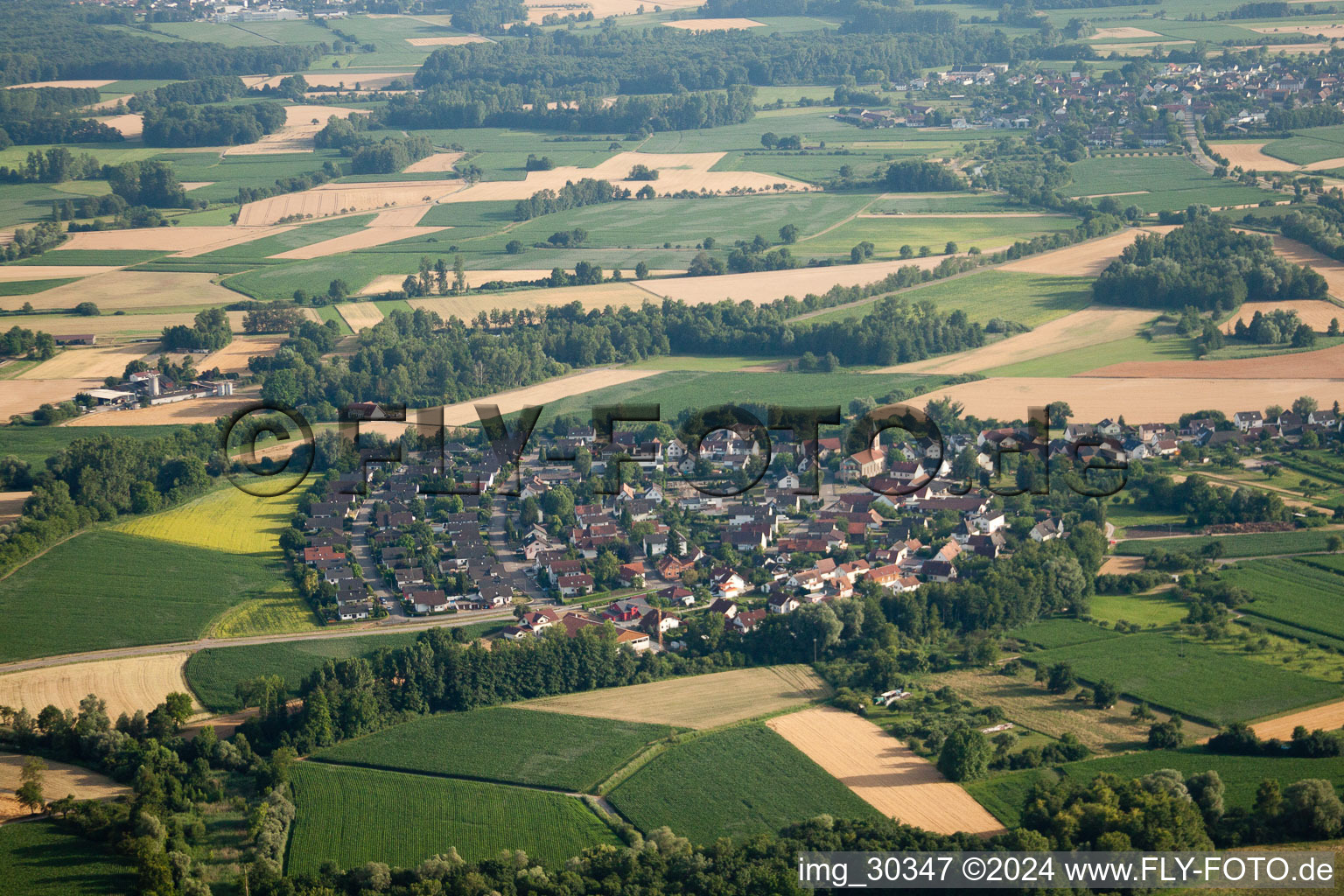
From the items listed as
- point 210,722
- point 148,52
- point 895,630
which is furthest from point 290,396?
point 148,52

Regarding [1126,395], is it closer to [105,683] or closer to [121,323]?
[105,683]

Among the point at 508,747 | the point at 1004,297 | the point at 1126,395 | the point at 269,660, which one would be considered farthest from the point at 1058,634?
the point at 1004,297

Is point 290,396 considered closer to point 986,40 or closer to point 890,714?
point 890,714

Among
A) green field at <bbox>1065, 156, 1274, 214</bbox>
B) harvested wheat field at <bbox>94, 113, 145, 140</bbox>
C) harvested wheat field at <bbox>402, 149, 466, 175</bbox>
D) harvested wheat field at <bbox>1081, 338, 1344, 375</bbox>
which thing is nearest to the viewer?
harvested wheat field at <bbox>1081, 338, 1344, 375</bbox>

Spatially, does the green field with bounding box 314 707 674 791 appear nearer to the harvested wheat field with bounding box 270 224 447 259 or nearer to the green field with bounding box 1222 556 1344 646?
the green field with bounding box 1222 556 1344 646

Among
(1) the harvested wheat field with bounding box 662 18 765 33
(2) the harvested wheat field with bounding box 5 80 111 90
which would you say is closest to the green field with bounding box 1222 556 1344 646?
(2) the harvested wheat field with bounding box 5 80 111 90

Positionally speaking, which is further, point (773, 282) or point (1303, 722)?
point (773, 282)
